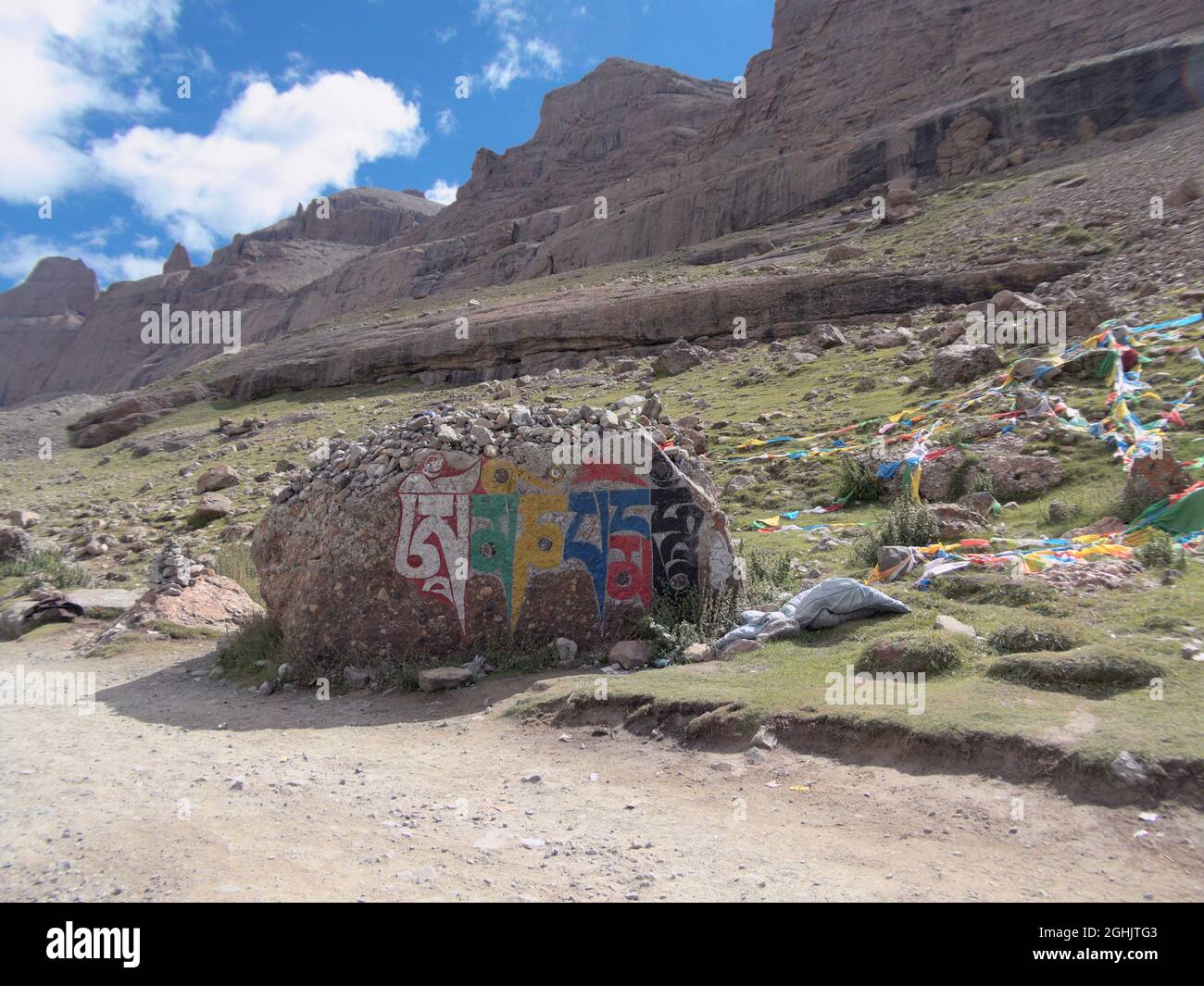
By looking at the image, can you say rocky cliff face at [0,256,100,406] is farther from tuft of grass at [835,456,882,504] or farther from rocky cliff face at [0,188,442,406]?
tuft of grass at [835,456,882,504]

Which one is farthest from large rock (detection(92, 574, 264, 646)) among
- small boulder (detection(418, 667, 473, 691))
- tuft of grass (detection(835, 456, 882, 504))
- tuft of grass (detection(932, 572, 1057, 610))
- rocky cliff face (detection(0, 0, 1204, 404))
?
rocky cliff face (detection(0, 0, 1204, 404))

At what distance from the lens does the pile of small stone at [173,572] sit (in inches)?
432

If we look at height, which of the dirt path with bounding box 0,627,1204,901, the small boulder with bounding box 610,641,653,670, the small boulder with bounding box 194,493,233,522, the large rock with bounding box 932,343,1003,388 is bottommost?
the dirt path with bounding box 0,627,1204,901

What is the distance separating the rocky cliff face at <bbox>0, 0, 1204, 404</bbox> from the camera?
3844cm

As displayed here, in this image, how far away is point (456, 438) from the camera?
743cm

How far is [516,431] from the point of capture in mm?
7609

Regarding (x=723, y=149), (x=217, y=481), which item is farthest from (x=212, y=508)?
(x=723, y=149)

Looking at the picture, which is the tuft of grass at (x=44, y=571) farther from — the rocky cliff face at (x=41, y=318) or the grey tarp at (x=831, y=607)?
the rocky cliff face at (x=41, y=318)

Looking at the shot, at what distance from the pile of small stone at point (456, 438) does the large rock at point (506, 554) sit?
87 millimetres

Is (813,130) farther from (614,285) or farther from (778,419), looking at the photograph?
(778,419)

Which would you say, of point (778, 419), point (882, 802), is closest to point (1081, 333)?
point (778, 419)

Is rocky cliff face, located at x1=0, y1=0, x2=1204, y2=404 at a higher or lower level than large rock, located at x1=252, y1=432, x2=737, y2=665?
higher

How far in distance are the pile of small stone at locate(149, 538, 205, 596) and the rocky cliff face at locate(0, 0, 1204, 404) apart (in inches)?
1486

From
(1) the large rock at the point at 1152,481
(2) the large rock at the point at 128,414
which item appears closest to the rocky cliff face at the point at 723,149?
(2) the large rock at the point at 128,414
